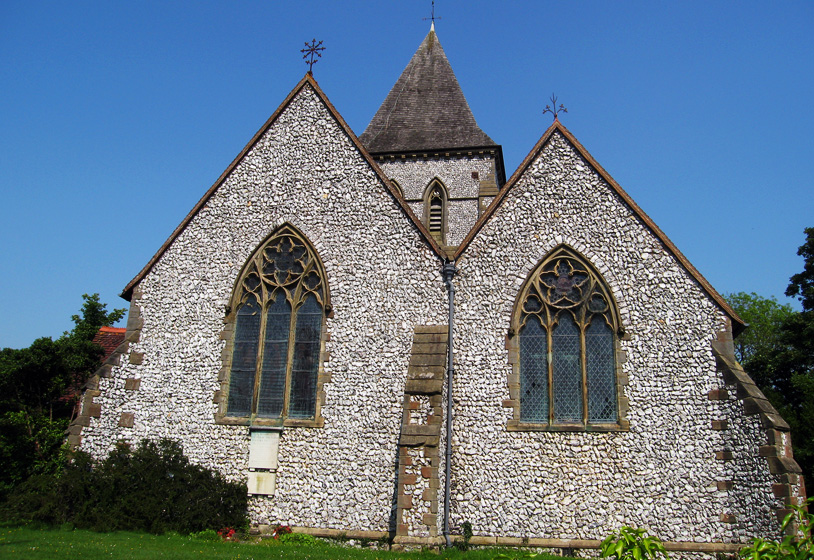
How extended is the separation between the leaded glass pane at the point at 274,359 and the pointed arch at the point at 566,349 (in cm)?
507

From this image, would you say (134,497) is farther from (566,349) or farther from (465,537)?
(566,349)

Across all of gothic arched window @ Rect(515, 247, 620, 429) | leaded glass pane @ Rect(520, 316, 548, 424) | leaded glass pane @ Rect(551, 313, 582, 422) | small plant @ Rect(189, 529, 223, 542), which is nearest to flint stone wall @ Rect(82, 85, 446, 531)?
small plant @ Rect(189, 529, 223, 542)

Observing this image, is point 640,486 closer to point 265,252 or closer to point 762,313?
point 265,252

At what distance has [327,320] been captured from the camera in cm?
1394

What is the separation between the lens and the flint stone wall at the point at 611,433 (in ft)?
37.5

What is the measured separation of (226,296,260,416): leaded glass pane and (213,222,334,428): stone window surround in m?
0.11

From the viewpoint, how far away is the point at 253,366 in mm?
14055

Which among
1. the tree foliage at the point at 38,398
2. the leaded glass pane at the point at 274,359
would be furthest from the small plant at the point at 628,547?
the tree foliage at the point at 38,398

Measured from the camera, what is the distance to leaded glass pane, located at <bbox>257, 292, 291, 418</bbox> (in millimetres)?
13711

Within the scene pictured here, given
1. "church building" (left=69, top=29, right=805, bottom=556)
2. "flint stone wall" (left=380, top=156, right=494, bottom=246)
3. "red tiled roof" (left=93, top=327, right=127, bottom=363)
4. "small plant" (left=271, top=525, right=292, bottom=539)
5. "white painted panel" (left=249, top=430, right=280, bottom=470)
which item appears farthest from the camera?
"flint stone wall" (left=380, top=156, right=494, bottom=246)

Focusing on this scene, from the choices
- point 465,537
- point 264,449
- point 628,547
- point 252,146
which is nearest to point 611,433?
point 465,537

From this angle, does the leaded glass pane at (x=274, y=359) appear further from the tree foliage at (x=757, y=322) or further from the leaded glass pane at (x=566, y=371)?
the tree foliage at (x=757, y=322)

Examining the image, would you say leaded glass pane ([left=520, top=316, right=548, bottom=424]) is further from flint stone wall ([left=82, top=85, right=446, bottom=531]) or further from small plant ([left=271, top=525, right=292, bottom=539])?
small plant ([left=271, top=525, right=292, bottom=539])

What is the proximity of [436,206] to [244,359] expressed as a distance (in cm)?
1241
